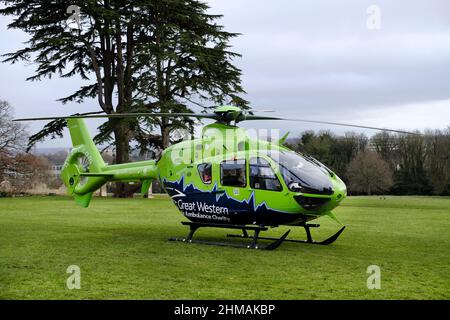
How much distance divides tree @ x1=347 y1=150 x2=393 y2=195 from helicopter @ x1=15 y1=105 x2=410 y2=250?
3488 cm

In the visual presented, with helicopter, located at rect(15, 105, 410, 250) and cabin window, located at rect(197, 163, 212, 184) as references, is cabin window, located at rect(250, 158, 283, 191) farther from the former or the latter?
cabin window, located at rect(197, 163, 212, 184)

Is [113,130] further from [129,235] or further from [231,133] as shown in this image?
[231,133]

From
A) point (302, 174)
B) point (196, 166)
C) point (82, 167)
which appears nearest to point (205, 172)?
point (196, 166)

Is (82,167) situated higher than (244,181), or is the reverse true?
(82,167)

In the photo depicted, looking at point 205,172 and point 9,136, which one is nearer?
point 205,172

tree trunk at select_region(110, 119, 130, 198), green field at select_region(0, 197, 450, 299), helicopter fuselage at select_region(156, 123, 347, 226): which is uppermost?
tree trunk at select_region(110, 119, 130, 198)

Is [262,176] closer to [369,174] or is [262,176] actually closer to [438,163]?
[369,174]

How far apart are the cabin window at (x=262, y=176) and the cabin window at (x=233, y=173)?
20 cm

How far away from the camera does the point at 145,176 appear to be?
41.8 ft

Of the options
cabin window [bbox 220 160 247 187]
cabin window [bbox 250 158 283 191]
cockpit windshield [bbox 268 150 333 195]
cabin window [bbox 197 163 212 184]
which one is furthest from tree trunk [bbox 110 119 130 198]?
cockpit windshield [bbox 268 150 333 195]

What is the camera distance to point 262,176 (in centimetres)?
1040

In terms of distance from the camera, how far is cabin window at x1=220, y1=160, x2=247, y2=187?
418 inches

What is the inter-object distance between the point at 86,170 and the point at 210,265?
20.6 ft
